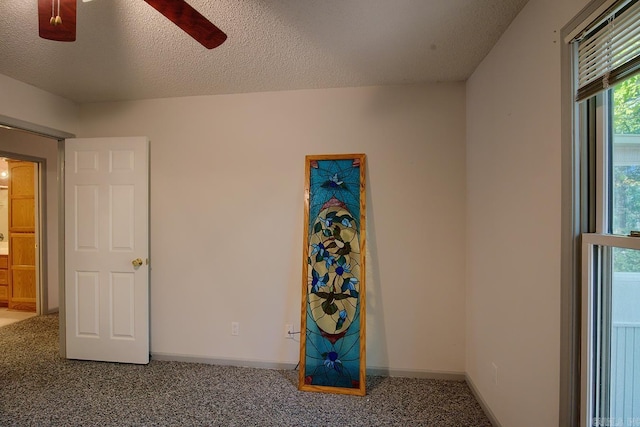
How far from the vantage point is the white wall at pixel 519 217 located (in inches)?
50.5

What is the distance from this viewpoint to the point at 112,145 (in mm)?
2621

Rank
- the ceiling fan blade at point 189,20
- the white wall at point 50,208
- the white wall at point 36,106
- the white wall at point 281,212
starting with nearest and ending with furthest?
the ceiling fan blade at point 189,20, the white wall at point 36,106, the white wall at point 281,212, the white wall at point 50,208

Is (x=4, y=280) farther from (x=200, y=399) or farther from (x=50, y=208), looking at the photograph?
(x=200, y=399)

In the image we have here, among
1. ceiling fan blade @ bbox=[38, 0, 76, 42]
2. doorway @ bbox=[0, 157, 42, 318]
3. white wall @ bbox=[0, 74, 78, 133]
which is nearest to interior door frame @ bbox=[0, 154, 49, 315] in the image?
doorway @ bbox=[0, 157, 42, 318]

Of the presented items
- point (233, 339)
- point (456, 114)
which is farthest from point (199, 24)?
point (233, 339)

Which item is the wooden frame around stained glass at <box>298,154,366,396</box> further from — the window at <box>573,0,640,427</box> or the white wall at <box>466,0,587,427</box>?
the window at <box>573,0,640,427</box>

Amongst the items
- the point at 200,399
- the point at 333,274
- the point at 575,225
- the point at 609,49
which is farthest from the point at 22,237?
the point at 609,49

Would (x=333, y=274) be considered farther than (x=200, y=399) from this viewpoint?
Yes

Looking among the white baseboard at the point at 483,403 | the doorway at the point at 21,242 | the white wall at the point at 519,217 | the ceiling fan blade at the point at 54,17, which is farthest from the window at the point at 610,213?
the doorway at the point at 21,242

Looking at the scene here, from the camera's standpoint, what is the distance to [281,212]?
252cm

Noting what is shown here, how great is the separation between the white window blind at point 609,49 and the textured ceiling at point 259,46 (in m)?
0.57

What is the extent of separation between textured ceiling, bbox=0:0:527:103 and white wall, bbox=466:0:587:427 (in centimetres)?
28

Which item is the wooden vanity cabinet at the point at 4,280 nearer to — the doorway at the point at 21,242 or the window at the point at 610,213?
the doorway at the point at 21,242

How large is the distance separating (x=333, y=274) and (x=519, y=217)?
134cm
